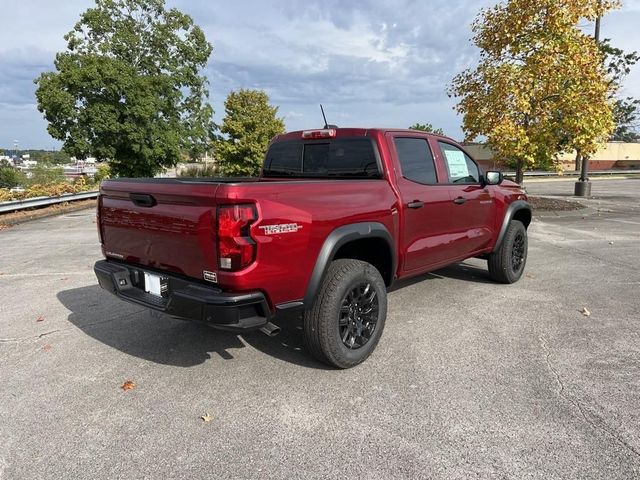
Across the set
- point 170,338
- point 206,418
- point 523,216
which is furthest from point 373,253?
point 523,216

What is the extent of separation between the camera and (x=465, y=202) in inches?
188

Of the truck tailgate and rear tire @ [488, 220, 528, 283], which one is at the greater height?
the truck tailgate

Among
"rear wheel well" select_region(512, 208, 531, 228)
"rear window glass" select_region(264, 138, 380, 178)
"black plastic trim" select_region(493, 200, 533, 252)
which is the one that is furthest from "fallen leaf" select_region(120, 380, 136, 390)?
"rear wheel well" select_region(512, 208, 531, 228)

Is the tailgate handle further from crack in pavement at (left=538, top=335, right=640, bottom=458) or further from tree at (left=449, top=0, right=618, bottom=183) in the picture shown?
tree at (left=449, top=0, right=618, bottom=183)

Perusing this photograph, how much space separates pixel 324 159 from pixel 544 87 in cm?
1030

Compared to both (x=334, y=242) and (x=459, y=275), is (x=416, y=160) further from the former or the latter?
(x=459, y=275)

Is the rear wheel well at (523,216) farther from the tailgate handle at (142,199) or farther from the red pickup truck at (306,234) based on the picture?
the tailgate handle at (142,199)

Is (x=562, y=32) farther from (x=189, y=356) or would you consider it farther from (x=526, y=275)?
(x=189, y=356)

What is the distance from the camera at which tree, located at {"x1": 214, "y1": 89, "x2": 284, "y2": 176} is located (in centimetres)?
3456

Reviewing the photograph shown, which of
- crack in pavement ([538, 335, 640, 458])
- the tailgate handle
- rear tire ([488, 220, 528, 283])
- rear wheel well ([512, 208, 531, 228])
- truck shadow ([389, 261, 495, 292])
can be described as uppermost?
the tailgate handle

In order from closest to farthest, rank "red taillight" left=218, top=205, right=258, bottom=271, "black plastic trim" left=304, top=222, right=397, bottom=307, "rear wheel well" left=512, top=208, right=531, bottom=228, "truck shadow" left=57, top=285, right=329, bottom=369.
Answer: "red taillight" left=218, top=205, right=258, bottom=271
"black plastic trim" left=304, top=222, right=397, bottom=307
"truck shadow" left=57, top=285, right=329, bottom=369
"rear wheel well" left=512, top=208, right=531, bottom=228

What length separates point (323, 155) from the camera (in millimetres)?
4285

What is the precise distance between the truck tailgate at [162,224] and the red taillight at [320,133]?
1.59m

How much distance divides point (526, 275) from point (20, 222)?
44.3 ft
